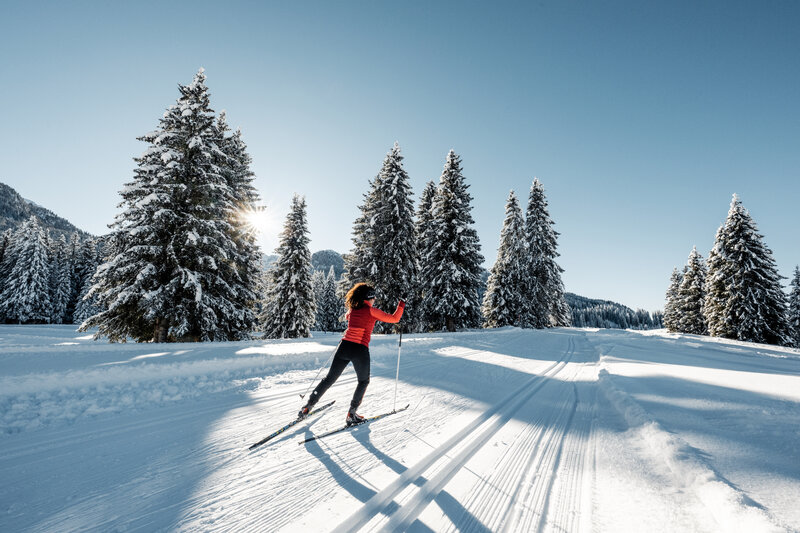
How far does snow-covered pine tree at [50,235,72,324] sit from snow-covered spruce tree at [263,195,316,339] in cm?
4076

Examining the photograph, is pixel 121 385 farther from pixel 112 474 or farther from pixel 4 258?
pixel 4 258

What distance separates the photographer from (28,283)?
39875mm

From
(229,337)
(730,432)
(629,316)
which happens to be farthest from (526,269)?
(629,316)

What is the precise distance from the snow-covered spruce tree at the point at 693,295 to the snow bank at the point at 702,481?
45939 millimetres

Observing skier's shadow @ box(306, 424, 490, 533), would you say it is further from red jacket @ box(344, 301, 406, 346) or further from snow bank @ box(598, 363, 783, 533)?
snow bank @ box(598, 363, 783, 533)

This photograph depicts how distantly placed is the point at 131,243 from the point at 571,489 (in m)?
16.3

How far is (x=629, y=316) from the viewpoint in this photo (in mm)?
159500

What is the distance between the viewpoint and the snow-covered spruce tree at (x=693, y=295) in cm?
3781

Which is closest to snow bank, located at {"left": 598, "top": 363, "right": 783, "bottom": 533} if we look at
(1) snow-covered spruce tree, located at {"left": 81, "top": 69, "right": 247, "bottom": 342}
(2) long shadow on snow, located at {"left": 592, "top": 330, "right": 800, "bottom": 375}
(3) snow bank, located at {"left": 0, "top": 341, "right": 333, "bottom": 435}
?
(3) snow bank, located at {"left": 0, "top": 341, "right": 333, "bottom": 435}

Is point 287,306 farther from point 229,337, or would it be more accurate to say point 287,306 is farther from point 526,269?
point 526,269

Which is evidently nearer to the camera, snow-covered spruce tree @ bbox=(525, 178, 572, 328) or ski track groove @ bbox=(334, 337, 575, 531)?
ski track groove @ bbox=(334, 337, 575, 531)

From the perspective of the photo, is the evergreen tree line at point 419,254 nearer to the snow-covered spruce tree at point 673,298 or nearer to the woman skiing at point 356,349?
the woman skiing at point 356,349

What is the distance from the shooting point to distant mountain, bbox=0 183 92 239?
142375 millimetres

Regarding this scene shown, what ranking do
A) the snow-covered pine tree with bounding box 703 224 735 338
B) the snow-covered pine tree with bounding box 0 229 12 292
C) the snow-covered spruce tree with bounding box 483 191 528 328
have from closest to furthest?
the snow-covered pine tree with bounding box 703 224 735 338 → the snow-covered spruce tree with bounding box 483 191 528 328 → the snow-covered pine tree with bounding box 0 229 12 292
